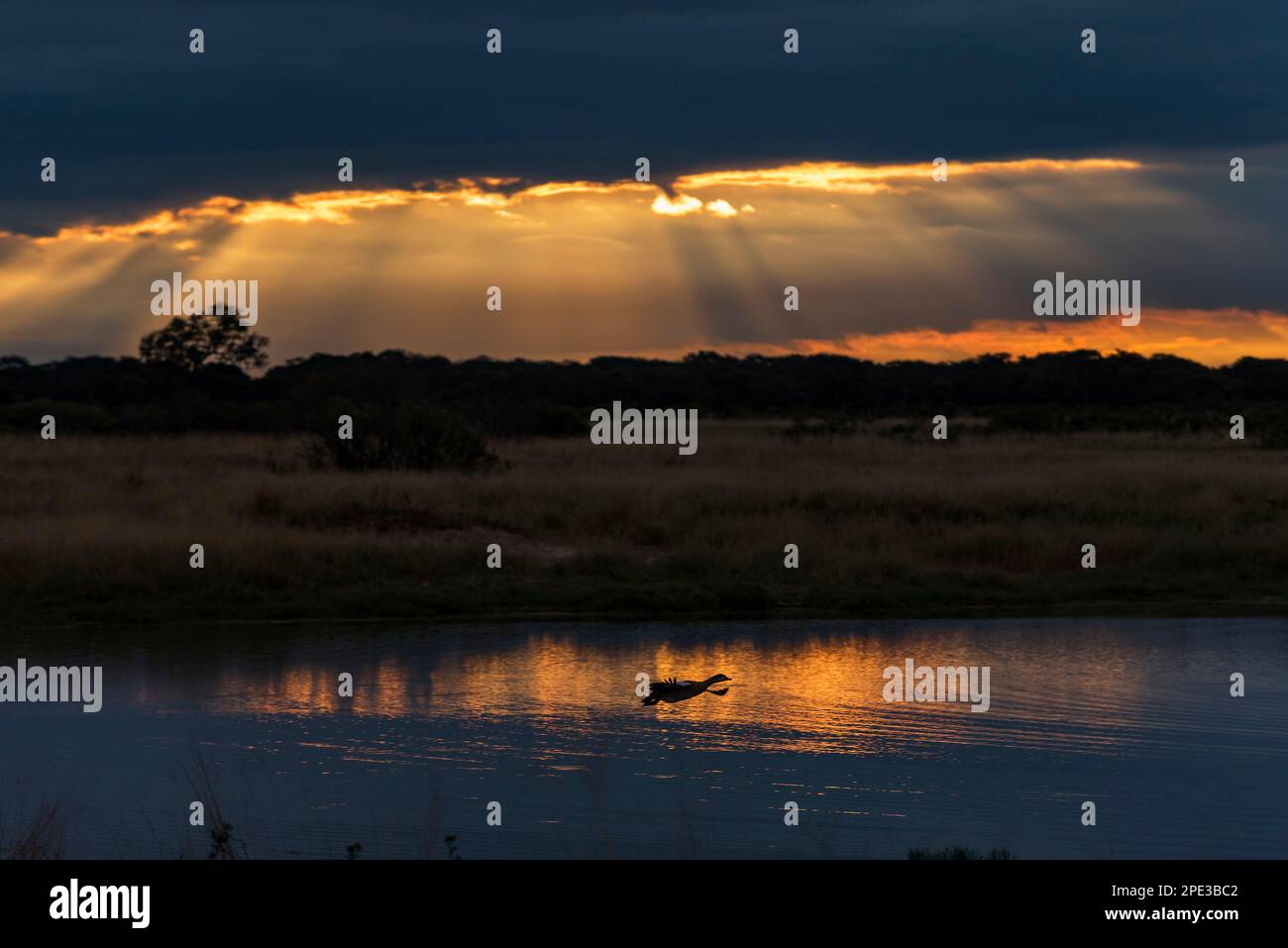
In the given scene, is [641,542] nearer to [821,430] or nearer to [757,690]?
Answer: [757,690]

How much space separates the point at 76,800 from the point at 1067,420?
2274 inches

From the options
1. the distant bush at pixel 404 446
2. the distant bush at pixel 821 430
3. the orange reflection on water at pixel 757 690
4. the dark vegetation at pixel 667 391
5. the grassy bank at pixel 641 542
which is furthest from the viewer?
the dark vegetation at pixel 667 391

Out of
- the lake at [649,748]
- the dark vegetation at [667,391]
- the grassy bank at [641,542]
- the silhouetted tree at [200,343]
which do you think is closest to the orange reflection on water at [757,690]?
the lake at [649,748]

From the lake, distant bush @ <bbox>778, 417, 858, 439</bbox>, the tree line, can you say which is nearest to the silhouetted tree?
the tree line

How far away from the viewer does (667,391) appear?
95312 millimetres

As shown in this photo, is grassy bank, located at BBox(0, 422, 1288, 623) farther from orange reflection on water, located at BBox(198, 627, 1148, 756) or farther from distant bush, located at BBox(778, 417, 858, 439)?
distant bush, located at BBox(778, 417, 858, 439)

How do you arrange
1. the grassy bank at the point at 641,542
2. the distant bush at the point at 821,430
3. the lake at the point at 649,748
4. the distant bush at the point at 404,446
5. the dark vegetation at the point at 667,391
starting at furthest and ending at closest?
the dark vegetation at the point at 667,391, the distant bush at the point at 821,430, the distant bush at the point at 404,446, the grassy bank at the point at 641,542, the lake at the point at 649,748

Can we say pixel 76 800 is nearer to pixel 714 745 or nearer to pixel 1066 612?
pixel 714 745

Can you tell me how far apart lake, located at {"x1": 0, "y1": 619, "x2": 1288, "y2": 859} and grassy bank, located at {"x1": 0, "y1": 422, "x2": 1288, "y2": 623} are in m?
2.24

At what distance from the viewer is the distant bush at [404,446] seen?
3347cm

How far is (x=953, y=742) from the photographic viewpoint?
1120cm

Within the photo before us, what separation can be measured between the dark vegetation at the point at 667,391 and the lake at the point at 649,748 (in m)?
33.9

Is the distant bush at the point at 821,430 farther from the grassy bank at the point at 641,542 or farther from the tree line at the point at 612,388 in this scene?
the grassy bank at the point at 641,542
